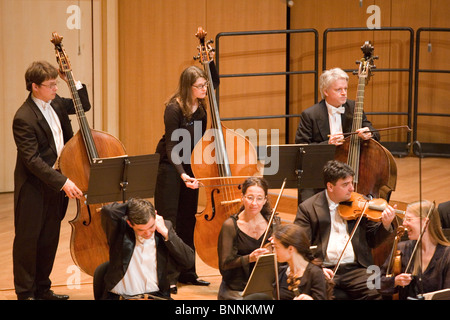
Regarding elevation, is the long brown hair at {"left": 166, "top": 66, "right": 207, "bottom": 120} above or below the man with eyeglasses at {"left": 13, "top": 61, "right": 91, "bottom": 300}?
above

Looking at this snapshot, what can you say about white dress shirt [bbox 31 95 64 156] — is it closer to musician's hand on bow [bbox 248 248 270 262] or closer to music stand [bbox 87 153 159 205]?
music stand [bbox 87 153 159 205]

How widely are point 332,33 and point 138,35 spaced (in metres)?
2.04

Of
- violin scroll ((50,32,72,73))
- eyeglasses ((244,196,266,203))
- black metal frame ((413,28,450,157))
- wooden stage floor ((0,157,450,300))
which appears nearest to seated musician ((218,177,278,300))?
eyeglasses ((244,196,266,203))

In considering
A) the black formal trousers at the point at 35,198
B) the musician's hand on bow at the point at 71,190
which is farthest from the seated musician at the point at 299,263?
the black formal trousers at the point at 35,198

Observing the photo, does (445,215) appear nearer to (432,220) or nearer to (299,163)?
(432,220)

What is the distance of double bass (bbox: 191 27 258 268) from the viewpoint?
13.5 ft

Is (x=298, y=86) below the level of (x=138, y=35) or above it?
below

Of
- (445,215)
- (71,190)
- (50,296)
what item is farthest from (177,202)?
(445,215)

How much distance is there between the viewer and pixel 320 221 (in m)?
3.74

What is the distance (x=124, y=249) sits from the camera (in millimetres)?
3512

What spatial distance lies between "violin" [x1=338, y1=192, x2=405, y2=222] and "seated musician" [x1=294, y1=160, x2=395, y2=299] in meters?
0.04

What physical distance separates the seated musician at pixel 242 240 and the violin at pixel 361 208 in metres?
0.42

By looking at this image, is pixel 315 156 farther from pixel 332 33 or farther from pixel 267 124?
pixel 332 33
